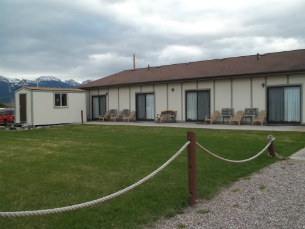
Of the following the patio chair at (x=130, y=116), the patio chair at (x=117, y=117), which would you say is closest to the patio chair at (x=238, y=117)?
the patio chair at (x=130, y=116)

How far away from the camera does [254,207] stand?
4.03m

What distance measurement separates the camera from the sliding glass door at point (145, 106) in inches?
788

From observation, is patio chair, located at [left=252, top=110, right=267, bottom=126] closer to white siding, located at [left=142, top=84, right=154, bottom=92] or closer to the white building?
the white building

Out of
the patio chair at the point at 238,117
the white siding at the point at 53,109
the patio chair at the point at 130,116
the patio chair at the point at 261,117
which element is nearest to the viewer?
the patio chair at the point at 261,117

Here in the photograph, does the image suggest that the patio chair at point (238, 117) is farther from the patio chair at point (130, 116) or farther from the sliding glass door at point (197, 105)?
the patio chair at point (130, 116)

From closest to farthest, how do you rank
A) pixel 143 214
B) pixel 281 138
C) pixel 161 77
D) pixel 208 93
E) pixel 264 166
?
1. pixel 143 214
2. pixel 264 166
3. pixel 281 138
4. pixel 208 93
5. pixel 161 77

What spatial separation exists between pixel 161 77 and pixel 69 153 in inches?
488

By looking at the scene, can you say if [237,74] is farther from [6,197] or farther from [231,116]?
[6,197]

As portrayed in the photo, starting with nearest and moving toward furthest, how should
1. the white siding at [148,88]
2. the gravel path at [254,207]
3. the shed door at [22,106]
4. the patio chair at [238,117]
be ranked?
the gravel path at [254,207] → the patio chair at [238,117] → the shed door at [22,106] → the white siding at [148,88]

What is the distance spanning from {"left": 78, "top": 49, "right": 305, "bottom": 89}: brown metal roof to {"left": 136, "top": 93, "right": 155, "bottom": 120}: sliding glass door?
1.10m

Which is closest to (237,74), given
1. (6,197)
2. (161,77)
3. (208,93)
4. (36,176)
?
(208,93)

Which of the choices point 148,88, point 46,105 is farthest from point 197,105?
point 46,105

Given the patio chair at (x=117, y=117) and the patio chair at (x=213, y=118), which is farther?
the patio chair at (x=117, y=117)

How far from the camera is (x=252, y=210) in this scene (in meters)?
3.92
